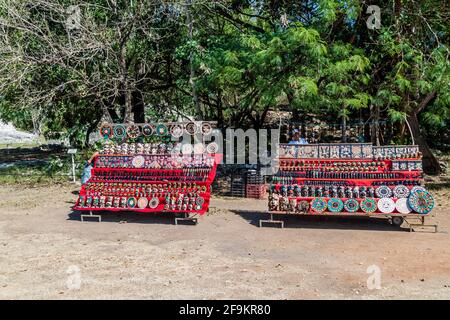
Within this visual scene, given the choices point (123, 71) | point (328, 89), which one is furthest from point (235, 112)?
point (328, 89)

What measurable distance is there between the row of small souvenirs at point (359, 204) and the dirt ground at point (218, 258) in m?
0.42

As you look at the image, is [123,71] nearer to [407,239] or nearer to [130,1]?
[130,1]

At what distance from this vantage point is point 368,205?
8.69m

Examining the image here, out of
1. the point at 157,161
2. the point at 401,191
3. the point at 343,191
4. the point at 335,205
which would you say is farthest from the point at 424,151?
the point at 157,161

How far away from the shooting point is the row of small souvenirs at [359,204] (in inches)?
334

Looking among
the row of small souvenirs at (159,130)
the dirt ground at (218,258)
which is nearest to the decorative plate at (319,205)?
the dirt ground at (218,258)

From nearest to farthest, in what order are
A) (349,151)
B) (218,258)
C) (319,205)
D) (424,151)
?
(218,258), (319,205), (349,151), (424,151)

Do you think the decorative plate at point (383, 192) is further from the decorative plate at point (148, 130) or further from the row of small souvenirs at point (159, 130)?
the decorative plate at point (148, 130)

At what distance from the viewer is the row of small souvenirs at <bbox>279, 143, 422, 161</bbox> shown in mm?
9297

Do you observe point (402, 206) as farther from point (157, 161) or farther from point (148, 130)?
point (148, 130)

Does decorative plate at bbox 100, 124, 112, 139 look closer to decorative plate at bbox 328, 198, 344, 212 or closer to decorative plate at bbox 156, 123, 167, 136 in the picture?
decorative plate at bbox 156, 123, 167, 136

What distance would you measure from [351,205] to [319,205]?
2.09ft

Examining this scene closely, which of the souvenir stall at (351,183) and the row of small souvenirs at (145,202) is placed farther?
the row of small souvenirs at (145,202)

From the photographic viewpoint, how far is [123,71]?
547 inches
